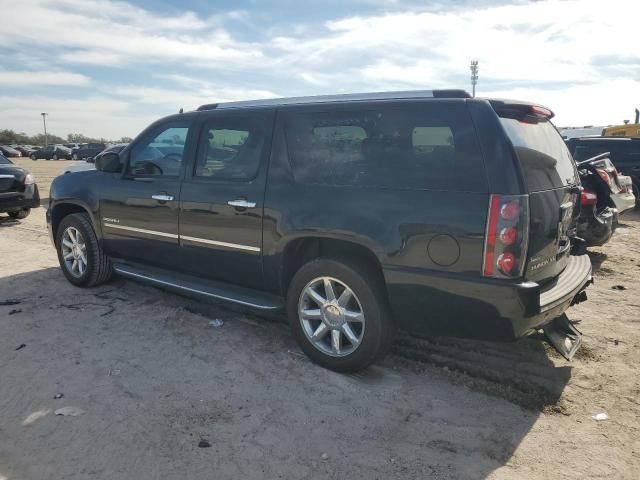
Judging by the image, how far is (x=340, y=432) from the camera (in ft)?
9.64

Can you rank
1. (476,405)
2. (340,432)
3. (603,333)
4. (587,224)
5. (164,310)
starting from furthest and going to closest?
(587,224), (164,310), (603,333), (476,405), (340,432)

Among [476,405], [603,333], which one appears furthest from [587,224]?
[476,405]

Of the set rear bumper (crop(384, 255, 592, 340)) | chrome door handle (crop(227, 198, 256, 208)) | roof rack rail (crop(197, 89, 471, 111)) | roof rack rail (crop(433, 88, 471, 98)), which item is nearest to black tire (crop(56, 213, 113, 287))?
roof rack rail (crop(197, 89, 471, 111))

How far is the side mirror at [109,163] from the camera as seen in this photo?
4.91 m

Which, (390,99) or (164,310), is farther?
(164,310)

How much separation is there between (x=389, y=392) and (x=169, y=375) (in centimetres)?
156

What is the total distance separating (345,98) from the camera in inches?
143

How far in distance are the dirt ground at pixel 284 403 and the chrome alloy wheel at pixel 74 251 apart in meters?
0.80

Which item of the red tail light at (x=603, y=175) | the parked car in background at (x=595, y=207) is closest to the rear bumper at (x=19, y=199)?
the parked car in background at (x=595, y=207)

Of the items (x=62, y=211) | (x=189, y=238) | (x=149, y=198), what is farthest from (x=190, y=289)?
(x=62, y=211)

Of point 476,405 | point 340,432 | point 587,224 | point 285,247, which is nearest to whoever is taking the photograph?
point 340,432

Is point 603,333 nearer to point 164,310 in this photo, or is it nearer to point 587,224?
point 587,224

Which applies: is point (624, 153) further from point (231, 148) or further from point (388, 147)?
point (231, 148)

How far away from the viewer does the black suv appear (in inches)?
116
